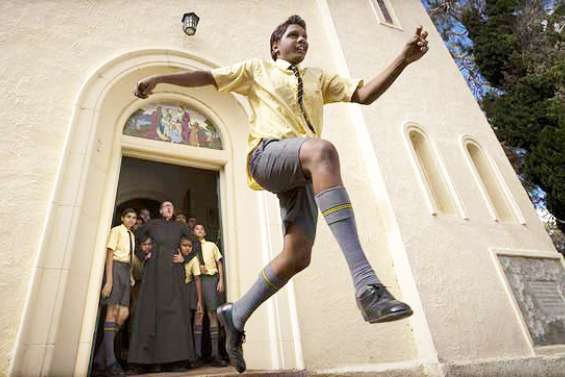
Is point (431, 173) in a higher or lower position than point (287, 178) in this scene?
higher

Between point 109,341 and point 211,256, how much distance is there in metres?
1.54

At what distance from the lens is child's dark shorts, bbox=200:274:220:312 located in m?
4.51

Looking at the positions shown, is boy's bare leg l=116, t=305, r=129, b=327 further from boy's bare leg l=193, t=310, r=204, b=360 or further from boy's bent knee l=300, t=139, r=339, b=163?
boy's bent knee l=300, t=139, r=339, b=163

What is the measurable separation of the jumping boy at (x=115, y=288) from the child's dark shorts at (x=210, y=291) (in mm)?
977

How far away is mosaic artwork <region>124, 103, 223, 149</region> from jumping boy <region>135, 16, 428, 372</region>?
3.30 meters

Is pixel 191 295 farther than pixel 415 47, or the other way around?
pixel 191 295

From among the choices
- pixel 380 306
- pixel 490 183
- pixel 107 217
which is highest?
pixel 490 183

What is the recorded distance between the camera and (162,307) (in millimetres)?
4336

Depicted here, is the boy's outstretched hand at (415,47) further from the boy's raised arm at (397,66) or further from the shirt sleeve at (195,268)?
the shirt sleeve at (195,268)

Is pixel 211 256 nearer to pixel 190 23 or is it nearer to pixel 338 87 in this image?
pixel 338 87

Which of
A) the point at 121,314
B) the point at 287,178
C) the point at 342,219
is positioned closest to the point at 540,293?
the point at 342,219

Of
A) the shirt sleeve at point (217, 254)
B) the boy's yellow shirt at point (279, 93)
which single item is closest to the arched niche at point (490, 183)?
the shirt sleeve at point (217, 254)

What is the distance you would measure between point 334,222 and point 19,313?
3.13 m

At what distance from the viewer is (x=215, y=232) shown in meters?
5.29
